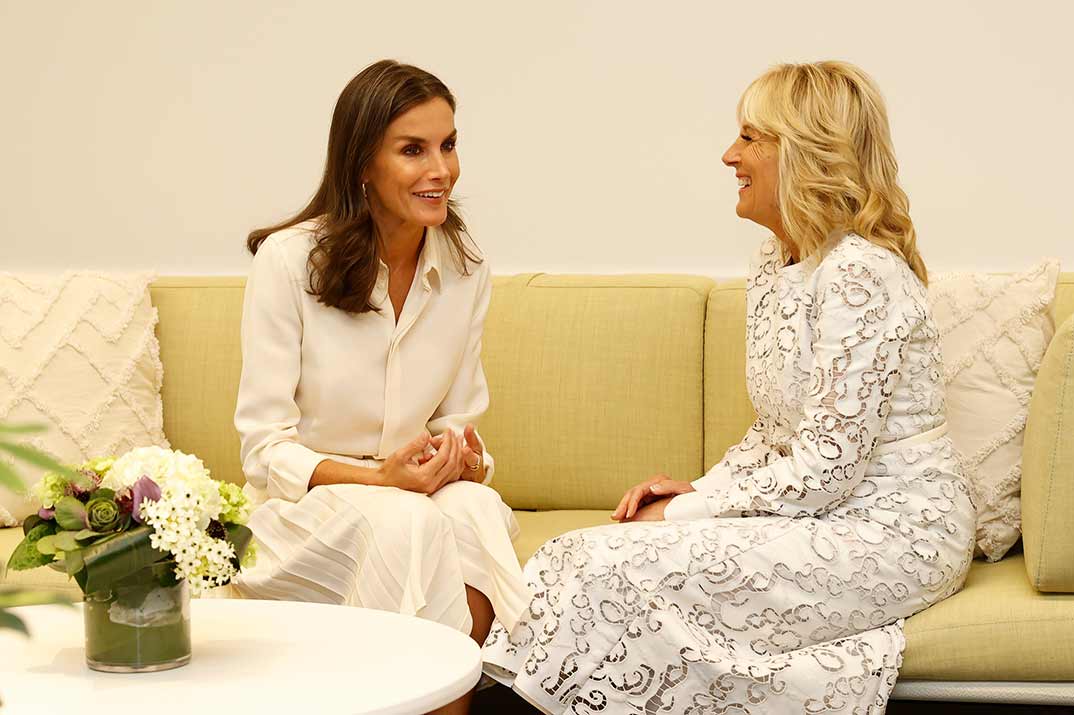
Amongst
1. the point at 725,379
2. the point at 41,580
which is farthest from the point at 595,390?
the point at 41,580

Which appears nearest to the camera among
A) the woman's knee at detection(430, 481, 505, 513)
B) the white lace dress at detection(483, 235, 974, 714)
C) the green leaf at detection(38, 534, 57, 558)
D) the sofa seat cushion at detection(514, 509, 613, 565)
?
the green leaf at detection(38, 534, 57, 558)

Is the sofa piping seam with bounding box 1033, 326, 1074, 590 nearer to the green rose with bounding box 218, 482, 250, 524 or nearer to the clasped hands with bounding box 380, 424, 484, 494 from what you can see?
the clasped hands with bounding box 380, 424, 484, 494

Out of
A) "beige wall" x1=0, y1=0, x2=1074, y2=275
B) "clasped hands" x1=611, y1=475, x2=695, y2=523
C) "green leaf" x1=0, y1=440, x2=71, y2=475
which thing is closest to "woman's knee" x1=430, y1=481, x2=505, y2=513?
"clasped hands" x1=611, y1=475, x2=695, y2=523

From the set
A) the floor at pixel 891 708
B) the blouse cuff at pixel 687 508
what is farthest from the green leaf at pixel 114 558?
the floor at pixel 891 708

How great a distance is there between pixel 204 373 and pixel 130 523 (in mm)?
1502

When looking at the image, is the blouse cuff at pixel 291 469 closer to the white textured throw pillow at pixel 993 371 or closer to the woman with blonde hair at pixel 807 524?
the woman with blonde hair at pixel 807 524

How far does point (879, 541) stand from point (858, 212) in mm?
547

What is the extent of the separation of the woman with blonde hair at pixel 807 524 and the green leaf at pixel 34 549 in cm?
75

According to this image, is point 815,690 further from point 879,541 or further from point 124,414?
point 124,414

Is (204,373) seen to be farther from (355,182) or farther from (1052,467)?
(1052,467)

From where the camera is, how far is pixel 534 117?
3.23 m

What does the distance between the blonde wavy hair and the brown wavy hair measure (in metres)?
0.64

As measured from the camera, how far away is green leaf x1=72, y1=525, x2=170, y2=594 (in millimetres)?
1496

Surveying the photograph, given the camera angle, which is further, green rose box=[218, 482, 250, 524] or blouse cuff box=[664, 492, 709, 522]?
blouse cuff box=[664, 492, 709, 522]
